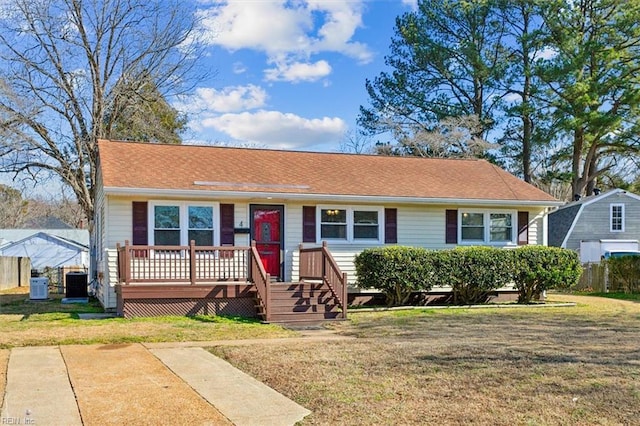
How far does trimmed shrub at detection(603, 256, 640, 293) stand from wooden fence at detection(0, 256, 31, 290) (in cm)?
2191

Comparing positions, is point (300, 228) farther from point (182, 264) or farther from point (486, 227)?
point (486, 227)

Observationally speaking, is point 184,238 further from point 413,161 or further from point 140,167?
point 413,161

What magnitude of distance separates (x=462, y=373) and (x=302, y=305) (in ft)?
20.3

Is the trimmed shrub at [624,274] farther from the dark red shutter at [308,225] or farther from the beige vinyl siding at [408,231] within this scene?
the dark red shutter at [308,225]

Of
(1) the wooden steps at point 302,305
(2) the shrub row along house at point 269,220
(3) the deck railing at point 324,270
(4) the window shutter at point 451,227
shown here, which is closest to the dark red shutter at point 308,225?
(2) the shrub row along house at point 269,220

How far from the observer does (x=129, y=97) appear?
90.8 feet

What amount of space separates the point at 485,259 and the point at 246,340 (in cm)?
768

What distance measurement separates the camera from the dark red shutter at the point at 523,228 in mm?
17578

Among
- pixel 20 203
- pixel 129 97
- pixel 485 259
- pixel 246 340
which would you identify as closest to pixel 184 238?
pixel 246 340

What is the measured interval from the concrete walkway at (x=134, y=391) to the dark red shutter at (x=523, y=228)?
1133cm

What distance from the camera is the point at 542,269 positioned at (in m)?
16.2

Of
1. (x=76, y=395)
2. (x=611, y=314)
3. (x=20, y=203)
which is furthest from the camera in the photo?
(x=20, y=203)

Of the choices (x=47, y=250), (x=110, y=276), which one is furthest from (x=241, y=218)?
(x=47, y=250)

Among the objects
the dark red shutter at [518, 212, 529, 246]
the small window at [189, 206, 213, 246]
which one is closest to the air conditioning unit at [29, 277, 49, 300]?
the small window at [189, 206, 213, 246]
